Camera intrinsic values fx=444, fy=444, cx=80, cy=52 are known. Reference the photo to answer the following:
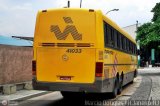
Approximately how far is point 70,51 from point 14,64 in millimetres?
7967

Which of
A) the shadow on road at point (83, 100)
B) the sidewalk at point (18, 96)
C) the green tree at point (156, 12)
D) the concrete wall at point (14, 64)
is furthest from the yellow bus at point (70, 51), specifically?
the green tree at point (156, 12)

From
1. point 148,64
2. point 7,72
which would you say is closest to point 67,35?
point 7,72

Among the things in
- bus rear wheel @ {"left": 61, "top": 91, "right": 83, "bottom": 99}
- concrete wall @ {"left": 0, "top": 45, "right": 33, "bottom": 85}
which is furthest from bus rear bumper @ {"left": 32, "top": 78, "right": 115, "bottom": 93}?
concrete wall @ {"left": 0, "top": 45, "right": 33, "bottom": 85}

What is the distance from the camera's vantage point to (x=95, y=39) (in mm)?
14531

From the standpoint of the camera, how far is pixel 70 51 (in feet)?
47.9

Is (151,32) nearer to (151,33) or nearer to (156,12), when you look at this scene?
(151,33)

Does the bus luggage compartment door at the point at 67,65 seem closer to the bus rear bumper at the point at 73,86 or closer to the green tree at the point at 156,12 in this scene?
the bus rear bumper at the point at 73,86

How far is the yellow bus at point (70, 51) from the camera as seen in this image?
14.4 m

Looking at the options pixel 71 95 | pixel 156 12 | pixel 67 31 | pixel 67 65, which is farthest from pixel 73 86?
pixel 156 12

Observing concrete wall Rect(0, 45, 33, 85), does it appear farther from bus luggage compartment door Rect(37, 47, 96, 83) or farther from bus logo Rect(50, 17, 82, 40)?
bus logo Rect(50, 17, 82, 40)

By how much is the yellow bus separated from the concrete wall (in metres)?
6.01

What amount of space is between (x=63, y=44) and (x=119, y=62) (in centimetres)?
522

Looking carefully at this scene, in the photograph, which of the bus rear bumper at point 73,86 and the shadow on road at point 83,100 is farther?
the shadow on road at point 83,100

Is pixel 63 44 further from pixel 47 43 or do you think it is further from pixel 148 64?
pixel 148 64
